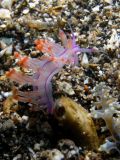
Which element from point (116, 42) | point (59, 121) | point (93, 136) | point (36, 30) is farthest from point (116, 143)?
point (36, 30)

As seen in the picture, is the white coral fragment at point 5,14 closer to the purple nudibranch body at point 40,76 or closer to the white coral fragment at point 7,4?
the white coral fragment at point 7,4

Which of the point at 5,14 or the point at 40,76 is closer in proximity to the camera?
the point at 40,76

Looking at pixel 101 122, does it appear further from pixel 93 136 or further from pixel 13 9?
pixel 13 9

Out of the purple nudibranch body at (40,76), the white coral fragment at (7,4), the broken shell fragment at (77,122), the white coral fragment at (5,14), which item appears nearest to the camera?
the broken shell fragment at (77,122)

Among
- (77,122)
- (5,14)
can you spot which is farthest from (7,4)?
(77,122)

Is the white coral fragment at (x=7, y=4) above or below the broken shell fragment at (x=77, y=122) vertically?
above

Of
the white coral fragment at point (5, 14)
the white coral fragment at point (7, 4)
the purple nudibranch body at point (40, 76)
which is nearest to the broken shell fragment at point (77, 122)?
the purple nudibranch body at point (40, 76)

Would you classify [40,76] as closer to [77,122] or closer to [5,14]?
[77,122]

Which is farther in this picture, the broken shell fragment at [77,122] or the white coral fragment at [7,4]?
the white coral fragment at [7,4]

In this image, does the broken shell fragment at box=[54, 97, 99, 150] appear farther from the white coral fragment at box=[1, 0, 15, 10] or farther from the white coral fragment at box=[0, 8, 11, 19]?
the white coral fragment at box=[1, 0, 15, 10]
